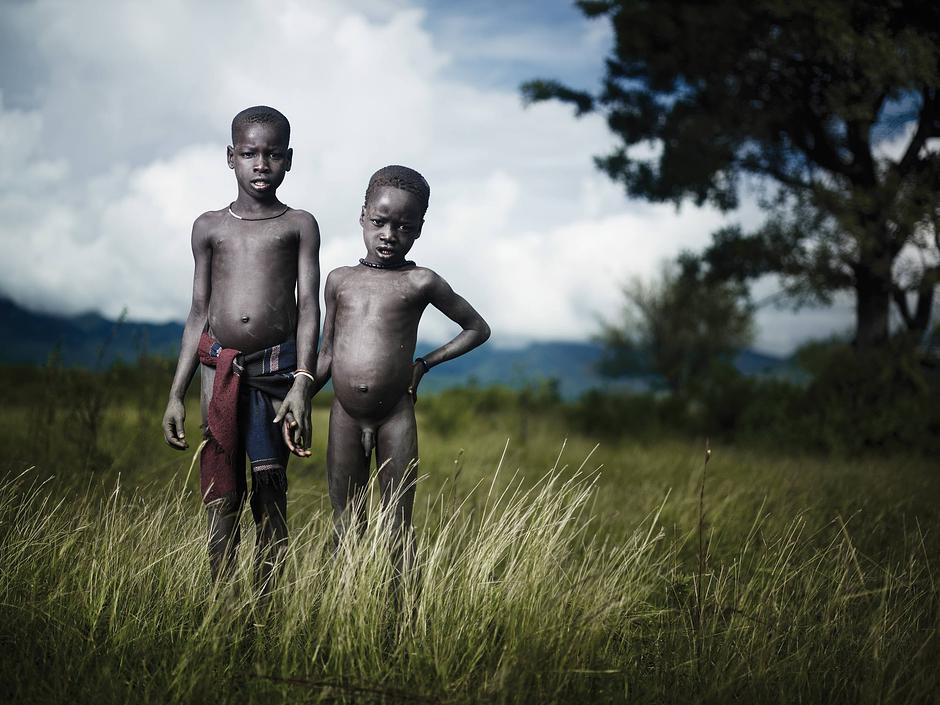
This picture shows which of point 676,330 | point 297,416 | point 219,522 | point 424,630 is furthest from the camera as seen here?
point 676,330

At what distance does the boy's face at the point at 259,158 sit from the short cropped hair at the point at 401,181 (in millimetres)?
372

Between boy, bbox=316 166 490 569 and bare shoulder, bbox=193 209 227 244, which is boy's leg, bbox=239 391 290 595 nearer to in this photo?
boy, bbox=316 166 490 569

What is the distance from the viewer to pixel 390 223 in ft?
10.1

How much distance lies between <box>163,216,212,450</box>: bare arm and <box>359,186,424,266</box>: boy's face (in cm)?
67

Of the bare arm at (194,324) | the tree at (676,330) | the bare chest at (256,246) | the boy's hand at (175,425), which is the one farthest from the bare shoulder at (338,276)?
the tree at (676,330)

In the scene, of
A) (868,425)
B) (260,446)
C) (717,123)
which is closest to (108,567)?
(260,446)

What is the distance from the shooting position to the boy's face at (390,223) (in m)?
3.07

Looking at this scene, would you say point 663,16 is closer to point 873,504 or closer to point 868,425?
point 868,425

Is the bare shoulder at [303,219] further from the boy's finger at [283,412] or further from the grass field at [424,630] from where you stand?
the grass field at [424,630]

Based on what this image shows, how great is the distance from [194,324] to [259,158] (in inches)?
29.3

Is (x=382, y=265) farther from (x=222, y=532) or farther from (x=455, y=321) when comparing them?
(x=222, y=532)

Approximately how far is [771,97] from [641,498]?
7.39 meters

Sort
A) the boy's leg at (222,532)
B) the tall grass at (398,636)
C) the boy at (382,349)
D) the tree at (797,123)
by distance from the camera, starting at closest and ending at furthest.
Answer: the tall grass at (398,636) → the boy at (382,349) → the boy's leg at (222,532) → the tree at (797,123)

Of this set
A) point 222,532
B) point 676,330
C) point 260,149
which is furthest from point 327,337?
point 676,330
